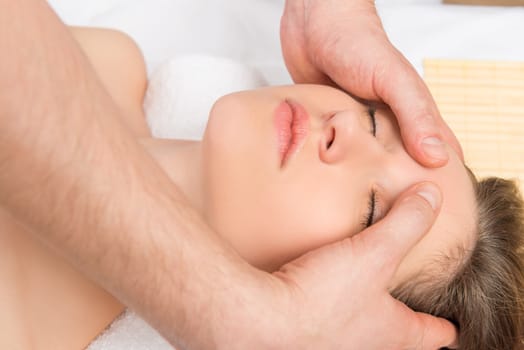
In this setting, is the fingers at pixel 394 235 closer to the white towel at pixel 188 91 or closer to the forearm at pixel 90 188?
the forearm at pixel 90 188

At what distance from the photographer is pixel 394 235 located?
1112mm

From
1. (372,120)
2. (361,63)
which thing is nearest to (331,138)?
(372,120)

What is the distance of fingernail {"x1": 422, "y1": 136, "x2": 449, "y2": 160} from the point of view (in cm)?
121

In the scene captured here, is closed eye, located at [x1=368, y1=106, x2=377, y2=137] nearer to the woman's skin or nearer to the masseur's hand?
the woman's skin

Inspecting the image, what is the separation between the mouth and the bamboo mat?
27.6 inches

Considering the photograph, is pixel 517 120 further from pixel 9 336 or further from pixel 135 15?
pixel 9 336

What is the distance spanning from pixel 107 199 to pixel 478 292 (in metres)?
0.78

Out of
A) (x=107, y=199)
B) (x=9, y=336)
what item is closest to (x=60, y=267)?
(x=9, y=336)

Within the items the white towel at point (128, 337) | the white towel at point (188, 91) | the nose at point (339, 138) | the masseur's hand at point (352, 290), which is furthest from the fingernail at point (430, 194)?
the white towel at point (188, 91)

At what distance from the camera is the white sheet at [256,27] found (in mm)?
1905

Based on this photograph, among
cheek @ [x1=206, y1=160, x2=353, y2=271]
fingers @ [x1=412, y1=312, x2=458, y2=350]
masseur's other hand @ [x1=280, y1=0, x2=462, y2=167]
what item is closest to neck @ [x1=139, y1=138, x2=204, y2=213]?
cheek @ [x1=206, y1=160, x2=353, y2=271]

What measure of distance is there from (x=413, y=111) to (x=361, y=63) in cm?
19

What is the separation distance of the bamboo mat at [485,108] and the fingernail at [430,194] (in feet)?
1.98

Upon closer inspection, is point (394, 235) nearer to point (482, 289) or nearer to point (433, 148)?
point (433, 148)
